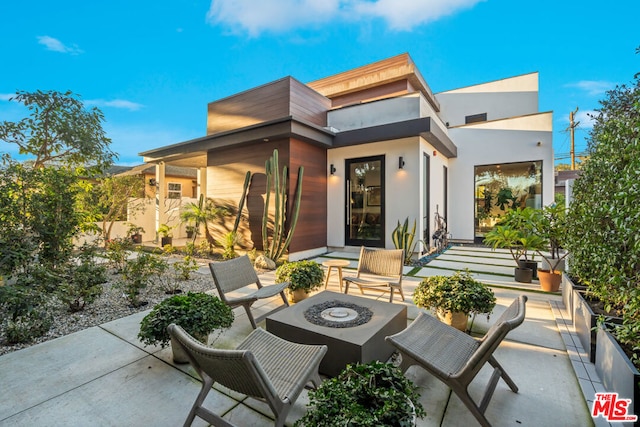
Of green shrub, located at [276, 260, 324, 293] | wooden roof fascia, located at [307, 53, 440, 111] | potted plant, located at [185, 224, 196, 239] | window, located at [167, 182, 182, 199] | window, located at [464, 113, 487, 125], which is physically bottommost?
green shrub, located at [276, 260, 324, 293]

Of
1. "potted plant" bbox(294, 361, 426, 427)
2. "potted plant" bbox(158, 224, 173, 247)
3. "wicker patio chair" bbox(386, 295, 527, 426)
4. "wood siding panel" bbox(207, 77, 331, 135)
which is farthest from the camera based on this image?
"potted plant" bbox(158, 224, 173, 247)

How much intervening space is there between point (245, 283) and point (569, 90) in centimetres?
1913

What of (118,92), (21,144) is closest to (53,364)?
(21,144)

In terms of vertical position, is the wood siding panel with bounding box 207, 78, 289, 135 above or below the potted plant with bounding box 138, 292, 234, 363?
above

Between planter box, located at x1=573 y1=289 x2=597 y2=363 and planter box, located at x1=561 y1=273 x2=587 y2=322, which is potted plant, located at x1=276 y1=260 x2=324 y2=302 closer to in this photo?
planter box, located at x1=573 y1=289 x2=597 y2=363

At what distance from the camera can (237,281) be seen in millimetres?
3500

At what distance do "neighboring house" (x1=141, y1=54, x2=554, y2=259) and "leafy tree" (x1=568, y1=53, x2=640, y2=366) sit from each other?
384cm

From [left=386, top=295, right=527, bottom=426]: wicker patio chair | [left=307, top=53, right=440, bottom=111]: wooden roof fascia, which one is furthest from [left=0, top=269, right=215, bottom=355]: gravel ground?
[left=307, top=53, right=440, bottom=111]: wooden roof fascia

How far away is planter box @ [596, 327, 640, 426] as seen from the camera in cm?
168

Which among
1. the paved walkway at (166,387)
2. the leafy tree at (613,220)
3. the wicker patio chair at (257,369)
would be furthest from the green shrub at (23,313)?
the leafy tree at (613,220)

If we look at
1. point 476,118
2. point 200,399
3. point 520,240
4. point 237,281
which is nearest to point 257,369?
point 200,399

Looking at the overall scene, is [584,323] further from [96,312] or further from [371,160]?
[371,160]

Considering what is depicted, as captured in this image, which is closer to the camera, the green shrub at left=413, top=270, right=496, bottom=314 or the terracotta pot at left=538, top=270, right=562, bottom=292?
the green shrub at left=413, top=270, right=496, bottom=314

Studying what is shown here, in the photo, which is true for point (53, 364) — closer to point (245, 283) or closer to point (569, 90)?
point (245, 283)
